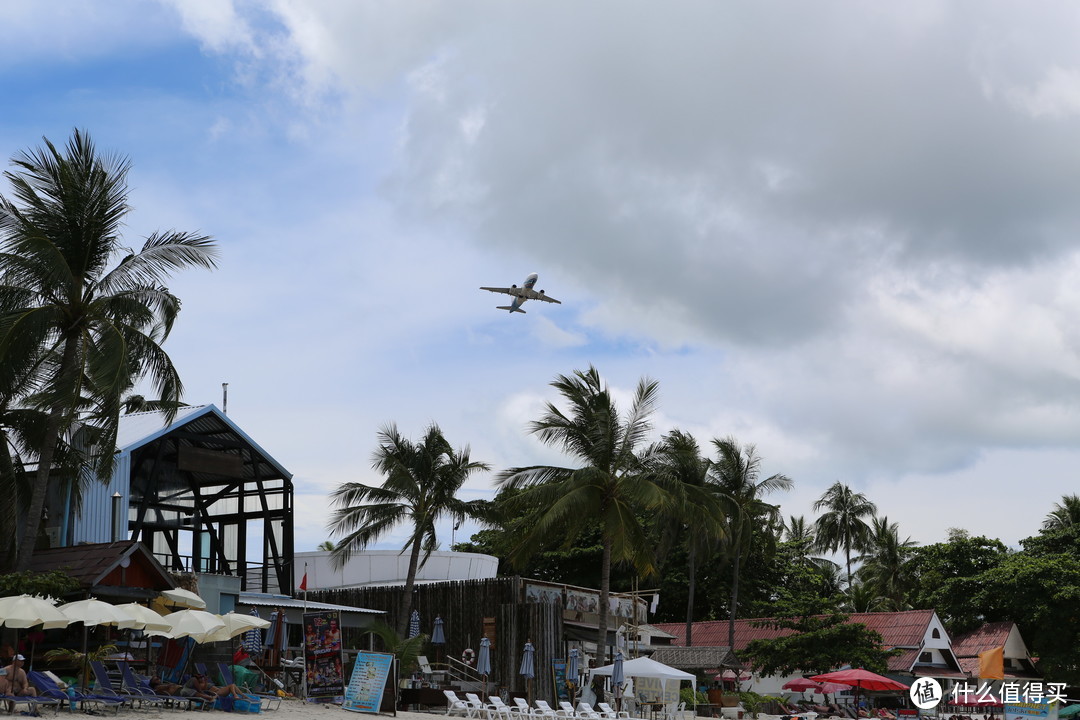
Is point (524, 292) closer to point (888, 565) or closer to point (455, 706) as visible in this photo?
point (455, 706)

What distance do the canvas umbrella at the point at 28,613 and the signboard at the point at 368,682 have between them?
19.5 feet

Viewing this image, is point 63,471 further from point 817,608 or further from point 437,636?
point 817,608

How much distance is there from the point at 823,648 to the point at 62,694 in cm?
2676

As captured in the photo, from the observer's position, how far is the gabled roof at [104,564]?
67.9 feet

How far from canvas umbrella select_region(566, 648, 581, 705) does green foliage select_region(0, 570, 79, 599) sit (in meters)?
14.2

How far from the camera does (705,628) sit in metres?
49.8

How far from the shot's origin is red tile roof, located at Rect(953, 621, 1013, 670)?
152 ft

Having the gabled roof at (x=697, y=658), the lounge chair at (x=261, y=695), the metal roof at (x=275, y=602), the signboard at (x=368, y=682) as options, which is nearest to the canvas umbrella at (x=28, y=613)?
the lounge chair at (x=261, y=695)

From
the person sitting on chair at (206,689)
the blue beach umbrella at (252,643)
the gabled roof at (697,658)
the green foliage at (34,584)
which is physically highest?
the green foliage at (34,584)

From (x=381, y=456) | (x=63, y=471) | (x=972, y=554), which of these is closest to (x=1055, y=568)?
(x=972, y=554)

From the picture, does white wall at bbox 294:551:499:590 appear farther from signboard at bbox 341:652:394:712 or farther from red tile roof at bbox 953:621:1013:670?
red tile roof at bbox 953:621:1013:670

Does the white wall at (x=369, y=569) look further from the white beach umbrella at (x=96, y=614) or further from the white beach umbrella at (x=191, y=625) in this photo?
the white beach umbrella at (x=96, y=614)

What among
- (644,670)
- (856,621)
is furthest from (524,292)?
(856,621)

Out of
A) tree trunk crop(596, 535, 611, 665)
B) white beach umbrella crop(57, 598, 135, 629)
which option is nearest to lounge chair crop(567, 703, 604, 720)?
tree trunk crop(596, 535, 611, 665)
